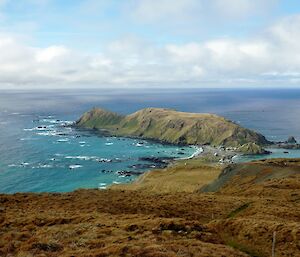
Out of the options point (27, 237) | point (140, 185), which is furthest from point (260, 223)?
point (140, 185)

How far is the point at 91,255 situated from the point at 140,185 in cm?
9283

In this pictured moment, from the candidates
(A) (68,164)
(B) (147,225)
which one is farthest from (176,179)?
(B) (147,225)

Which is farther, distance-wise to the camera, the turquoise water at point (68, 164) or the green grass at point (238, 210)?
the turquoise water at point (68, 164)

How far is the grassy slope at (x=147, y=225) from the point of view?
1011 inches

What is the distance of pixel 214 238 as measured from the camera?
30484mm

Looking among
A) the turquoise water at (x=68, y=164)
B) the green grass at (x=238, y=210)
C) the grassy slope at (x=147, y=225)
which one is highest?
the grassy slope at (x=147, y=225)

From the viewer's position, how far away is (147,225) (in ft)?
106

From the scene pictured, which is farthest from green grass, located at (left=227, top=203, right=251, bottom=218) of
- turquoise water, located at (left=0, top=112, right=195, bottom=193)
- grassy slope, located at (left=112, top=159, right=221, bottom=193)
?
turquoise water, located at (left=0, top=112, right=195, bottom=193)

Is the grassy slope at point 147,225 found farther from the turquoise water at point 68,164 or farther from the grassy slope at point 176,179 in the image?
the turquoise water at point 68,164

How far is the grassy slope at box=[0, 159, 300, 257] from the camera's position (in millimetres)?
25672

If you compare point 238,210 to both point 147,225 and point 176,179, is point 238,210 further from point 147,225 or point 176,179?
point 176,179

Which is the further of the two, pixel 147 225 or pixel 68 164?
pixel 68 164

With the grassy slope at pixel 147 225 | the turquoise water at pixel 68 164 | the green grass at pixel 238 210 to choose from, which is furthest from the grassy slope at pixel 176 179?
the green grass at pixel 238 210

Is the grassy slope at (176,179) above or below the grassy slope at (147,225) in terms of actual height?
below
